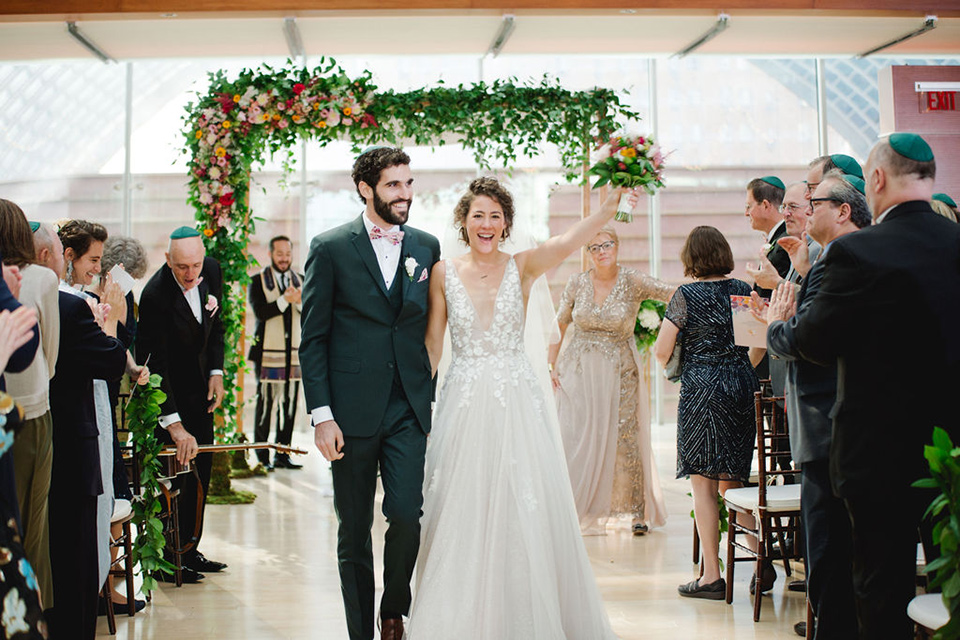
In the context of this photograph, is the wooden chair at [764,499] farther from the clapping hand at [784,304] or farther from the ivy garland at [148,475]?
the ivy garland at [148,475]

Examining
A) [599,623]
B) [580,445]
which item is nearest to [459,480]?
[599,623]

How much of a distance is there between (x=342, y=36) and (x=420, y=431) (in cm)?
488

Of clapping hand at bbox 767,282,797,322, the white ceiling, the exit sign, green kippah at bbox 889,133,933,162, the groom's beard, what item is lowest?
clapping hand at bbox 767,282,797,322

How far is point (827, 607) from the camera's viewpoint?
319cm

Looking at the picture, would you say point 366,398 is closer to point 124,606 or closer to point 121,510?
point 121,510

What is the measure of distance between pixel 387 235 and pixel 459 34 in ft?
14.4

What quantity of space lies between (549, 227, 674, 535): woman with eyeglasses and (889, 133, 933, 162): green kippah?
3.19 m

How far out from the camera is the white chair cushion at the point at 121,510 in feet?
13.0

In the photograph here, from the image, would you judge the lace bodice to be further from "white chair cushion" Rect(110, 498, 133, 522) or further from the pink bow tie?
"white chair cushion" Rect(110, 498, 133, 522)

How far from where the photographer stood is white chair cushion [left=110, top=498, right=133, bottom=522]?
3962 millimetres

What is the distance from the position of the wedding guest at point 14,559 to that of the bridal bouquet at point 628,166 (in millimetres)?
2043

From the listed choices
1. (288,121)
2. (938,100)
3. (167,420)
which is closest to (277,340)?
(288,121)

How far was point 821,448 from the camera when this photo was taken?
10.5ft

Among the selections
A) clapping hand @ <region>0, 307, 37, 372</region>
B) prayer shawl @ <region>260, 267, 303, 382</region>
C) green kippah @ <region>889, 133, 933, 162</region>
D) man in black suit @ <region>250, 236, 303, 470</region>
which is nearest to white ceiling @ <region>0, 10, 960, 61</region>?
man in black suit @ <region>250, 236, 303, 470</region>
